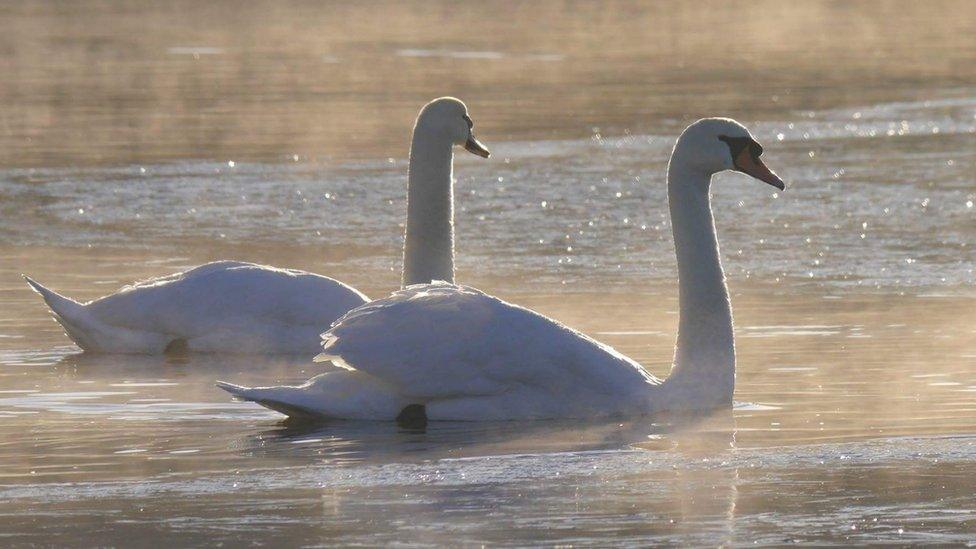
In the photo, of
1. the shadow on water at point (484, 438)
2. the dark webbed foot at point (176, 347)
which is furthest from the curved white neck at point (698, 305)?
the dark webbed foot at point (176, 347)

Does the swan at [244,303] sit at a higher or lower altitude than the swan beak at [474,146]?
lower

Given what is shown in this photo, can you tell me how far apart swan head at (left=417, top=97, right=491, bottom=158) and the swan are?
0.65 feet

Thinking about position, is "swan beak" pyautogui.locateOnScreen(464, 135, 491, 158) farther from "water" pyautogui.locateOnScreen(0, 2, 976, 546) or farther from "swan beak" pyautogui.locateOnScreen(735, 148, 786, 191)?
"swan beak" pyautogui.locateOnScreen(735, 148, 786, 191)

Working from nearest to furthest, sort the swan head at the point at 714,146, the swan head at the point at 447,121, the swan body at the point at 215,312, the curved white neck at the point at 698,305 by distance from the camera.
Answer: the curved white neck at the point at 698,305
the swan head at the point at 714,146
the swan body at the point at 215,312
the swan head at the point at 447,121

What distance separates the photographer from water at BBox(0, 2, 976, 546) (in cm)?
729

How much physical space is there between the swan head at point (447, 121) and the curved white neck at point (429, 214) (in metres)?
0.04

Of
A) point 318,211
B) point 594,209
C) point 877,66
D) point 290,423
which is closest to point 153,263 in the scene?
point 318,211

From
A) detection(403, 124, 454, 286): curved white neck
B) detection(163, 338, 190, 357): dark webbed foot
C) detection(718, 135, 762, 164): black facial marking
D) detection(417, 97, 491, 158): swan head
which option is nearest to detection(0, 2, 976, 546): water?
detection(163, 338, 190, 357): dark webbed foot

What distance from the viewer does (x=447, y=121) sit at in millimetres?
11859

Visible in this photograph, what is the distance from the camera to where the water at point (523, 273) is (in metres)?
7.29

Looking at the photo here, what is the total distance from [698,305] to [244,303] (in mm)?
2920

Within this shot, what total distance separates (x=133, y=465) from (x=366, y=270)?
589 cm

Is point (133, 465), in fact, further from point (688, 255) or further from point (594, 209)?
point (594, 209)

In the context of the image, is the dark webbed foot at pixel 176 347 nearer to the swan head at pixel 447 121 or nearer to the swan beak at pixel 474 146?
the swan head at pixel 447 121
